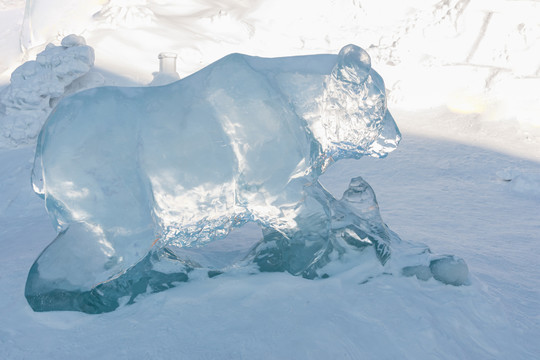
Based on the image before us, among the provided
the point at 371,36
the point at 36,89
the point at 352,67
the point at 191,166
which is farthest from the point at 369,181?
the point at 371,36

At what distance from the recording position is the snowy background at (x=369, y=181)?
1479 mm

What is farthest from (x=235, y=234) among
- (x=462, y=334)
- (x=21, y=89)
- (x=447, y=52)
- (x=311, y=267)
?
(x=447, y=52)

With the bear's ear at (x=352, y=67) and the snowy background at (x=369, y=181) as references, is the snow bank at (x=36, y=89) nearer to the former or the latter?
the snowy background at (x=369, y=181)

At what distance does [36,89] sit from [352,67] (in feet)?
13.4

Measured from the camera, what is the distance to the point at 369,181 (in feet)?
12.1

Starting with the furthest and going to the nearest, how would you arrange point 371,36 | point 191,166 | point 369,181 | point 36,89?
point 371,36
point 36,89
point 369,181
point 191,166

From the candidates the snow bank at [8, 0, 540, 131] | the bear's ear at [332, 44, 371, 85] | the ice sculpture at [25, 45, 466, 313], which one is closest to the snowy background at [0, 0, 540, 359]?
the snow bank at [8, 0, 540, 131]

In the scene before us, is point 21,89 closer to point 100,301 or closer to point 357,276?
point 100,301

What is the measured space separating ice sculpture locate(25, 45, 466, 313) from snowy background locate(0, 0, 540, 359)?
0.14m

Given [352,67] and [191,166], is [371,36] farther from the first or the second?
[191,166]

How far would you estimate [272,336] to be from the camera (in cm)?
147

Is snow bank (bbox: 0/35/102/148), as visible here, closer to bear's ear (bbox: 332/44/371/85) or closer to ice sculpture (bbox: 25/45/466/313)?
ice sculpture (bbox: 25/45/466/313)

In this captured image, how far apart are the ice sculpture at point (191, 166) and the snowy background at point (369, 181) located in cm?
14

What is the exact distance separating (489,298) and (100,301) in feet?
4.93
